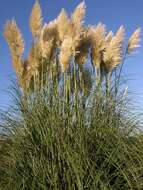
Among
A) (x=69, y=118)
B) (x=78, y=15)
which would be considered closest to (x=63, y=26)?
(x=78, y=15)

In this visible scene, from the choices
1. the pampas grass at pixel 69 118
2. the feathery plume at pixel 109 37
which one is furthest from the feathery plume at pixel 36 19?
the feathery plume at pixel 109 37

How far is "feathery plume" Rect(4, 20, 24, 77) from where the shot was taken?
545 cm

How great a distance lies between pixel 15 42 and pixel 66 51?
652mm

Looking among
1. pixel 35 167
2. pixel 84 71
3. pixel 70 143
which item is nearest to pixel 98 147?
pixel 70 143

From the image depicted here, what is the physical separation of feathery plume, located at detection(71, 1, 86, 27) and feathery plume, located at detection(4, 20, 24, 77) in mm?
630

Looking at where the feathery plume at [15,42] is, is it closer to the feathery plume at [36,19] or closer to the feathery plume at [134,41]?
the feathery plume at [36,19]

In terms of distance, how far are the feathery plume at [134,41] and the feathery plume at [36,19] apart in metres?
1.06

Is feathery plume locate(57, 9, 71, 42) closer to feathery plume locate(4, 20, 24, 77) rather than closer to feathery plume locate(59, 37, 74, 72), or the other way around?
feathery plume locate(59, 37, 74, 72)

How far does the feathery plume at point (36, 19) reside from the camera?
553 centimetres

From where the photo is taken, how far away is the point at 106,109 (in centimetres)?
521

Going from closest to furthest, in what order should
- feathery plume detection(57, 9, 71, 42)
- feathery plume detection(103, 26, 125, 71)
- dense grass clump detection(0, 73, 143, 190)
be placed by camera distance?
dense grass clump detection(0, 73, 143, 190) → feathery plume detection(57, 9, 71, 42) → feathery plume detection(103, 26, 125, 71)

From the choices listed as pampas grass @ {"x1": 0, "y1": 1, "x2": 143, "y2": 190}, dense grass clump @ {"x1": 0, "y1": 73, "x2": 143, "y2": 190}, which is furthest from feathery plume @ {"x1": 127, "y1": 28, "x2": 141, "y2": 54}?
dense grass clump @ {"x1": 0, "y1": 73, "x2": 143, "y2": 190}

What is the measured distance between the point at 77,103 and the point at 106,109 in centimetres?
32

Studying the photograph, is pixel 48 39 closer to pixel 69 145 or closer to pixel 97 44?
pixel 97 44
